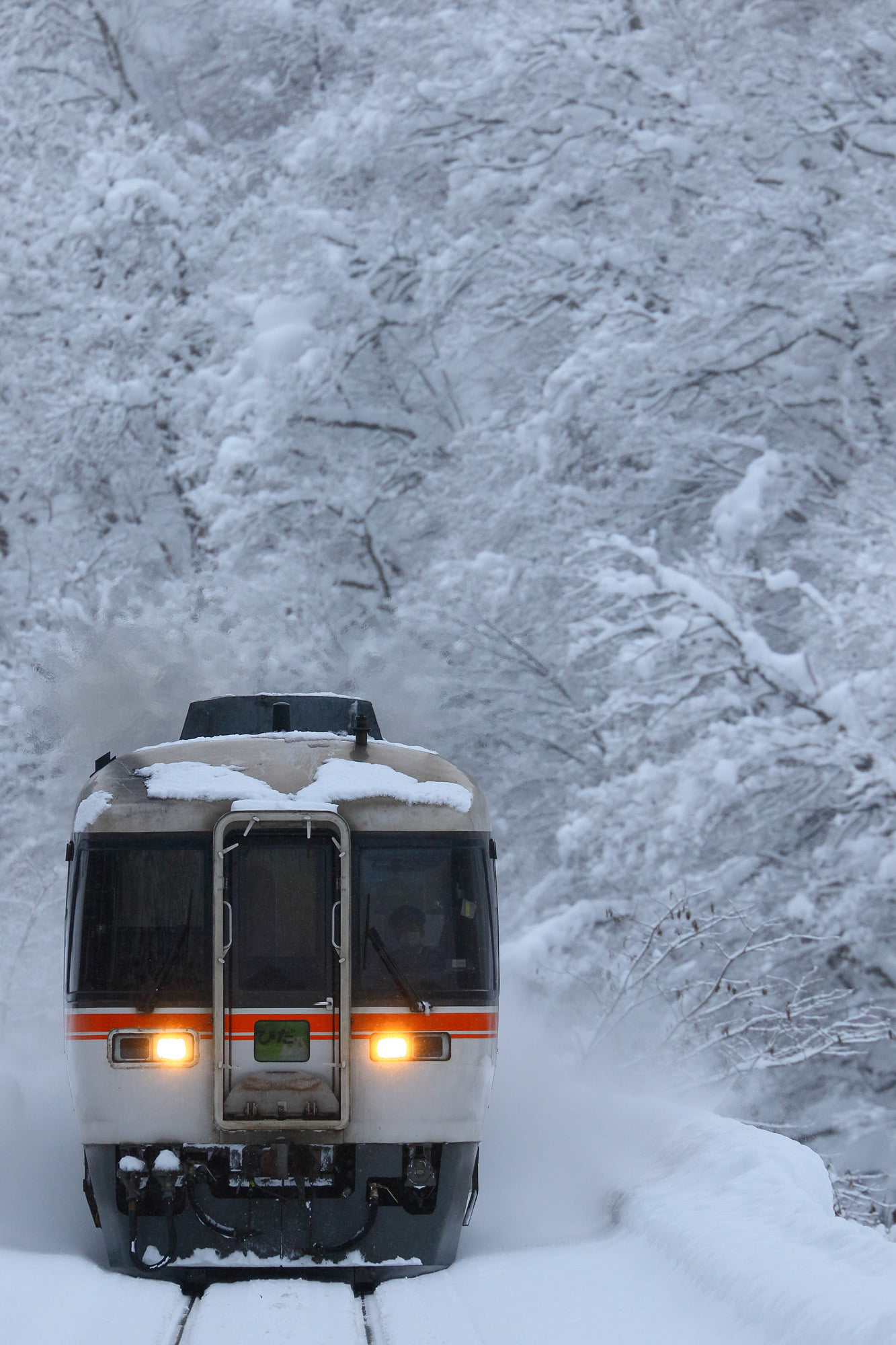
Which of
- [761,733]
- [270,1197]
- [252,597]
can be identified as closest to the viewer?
[270,1197]

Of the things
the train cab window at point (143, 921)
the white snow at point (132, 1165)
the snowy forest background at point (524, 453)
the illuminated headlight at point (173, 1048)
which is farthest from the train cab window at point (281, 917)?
the snowy forest background at point (524, 453)

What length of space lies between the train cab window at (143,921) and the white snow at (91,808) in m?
0.10

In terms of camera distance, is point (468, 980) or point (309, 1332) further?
point (468, 980)

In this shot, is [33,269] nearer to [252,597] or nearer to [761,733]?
[252,597]

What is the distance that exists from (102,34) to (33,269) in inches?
237

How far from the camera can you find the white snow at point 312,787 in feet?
24.0

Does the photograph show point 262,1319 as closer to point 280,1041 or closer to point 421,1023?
point 280,1041

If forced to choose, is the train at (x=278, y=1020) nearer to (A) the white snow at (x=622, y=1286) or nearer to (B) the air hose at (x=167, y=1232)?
(B) the air hose at (x=167, y=1232)

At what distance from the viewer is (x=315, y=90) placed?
87.3ft

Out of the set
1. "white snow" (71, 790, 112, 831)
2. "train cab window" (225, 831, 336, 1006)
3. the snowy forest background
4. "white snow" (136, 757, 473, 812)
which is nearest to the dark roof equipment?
"white snow" (136, 757, 473, 812)

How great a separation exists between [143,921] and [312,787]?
95 cm

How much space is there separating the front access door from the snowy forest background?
5693 millimetres

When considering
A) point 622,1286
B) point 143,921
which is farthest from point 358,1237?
point 143,921

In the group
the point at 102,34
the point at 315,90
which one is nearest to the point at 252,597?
the point at 315,90
